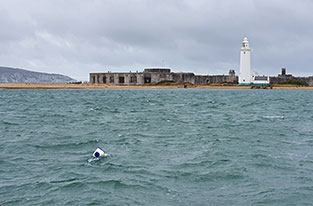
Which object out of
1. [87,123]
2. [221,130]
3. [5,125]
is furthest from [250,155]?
[5,125]

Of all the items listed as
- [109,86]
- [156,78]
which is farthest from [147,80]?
[109,86]

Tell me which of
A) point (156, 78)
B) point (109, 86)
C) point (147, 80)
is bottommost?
point (109, 86)

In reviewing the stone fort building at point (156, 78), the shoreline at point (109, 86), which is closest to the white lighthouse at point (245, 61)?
the shoreline at point (109, 86)

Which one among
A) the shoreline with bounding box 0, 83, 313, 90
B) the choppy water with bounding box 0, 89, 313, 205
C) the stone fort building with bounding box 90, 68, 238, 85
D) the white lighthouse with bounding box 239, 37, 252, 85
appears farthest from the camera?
the stone fort building with bounding box 90, 68, 238, 85

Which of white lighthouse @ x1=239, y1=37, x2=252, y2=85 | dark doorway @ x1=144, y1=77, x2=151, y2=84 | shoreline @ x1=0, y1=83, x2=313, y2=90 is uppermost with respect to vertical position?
white lighthouse @ x1=239, y1=37, x2=252, y2=85

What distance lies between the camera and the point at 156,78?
140 m

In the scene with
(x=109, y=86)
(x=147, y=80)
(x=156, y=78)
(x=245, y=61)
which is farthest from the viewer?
(x=147, y=80)

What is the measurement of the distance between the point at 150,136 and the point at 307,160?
29.2 feet

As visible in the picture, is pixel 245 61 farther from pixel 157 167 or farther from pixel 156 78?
pixel 157 167

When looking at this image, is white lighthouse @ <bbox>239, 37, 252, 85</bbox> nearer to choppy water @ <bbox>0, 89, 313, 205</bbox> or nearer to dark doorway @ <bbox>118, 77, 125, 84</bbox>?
dark doorway @ <bbox>118, 77, 125, 84</bbox>

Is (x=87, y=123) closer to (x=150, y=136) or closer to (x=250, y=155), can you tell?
(x=150, y=136)

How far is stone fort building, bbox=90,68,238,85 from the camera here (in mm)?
138750

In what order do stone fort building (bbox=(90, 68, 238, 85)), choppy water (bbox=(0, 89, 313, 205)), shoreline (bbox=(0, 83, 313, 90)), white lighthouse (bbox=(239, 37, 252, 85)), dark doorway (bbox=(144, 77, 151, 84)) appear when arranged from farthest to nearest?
dark doorway (bbox=(144, 77, 151, 84)), stone fort building (bbox=(90, 68, 238, 85)), shoreline (bbox=(0, 83, 313, 90)), white lighthouse (bbox=(239, 37, 252, 85)), choppy water (bbox=(0, 89, 313, 205))

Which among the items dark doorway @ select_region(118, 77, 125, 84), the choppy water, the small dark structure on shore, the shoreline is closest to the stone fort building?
dark doorway @ select_region(118, 77, 125, 84)
